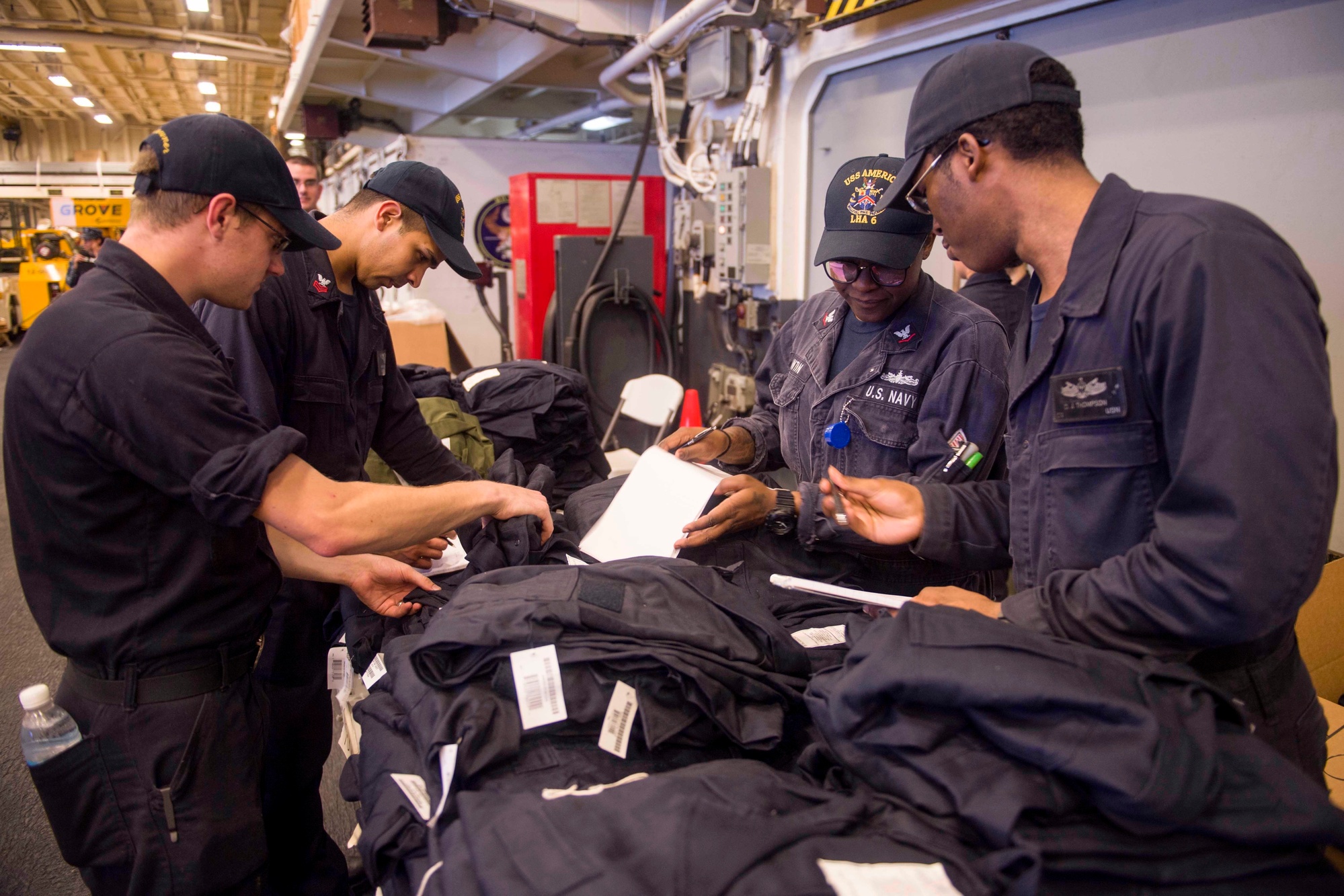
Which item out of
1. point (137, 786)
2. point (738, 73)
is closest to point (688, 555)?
point (137, 786)

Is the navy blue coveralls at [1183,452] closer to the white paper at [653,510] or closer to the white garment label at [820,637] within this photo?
the white garment label at [820,637]

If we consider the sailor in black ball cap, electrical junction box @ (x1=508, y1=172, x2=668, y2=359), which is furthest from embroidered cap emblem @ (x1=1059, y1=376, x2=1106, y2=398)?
electrical junction box @ (x1=508, y1=172, x2=668, y2=359)

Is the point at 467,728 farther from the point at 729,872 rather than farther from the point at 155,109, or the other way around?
the point at 155,109

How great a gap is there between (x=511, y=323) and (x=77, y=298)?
20.2 ft

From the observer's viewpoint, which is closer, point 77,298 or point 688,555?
point 77,298

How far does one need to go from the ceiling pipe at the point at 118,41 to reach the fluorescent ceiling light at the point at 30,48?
162mm

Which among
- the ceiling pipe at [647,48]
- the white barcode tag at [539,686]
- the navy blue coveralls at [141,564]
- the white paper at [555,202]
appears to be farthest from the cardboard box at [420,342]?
the white barcode tag at [539,686]

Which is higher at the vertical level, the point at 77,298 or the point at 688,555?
the point at 77,298

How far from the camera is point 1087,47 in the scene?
10.2 ft

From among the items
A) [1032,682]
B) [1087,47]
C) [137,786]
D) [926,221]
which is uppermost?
[1087,47]

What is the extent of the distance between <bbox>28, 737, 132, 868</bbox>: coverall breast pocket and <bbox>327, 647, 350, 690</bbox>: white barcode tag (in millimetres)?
366

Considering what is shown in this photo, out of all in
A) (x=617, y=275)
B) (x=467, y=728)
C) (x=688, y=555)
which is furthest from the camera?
(x=617, y=275)

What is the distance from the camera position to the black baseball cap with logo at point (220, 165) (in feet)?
4.32

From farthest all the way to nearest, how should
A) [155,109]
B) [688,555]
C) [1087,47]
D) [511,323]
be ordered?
[155,109], [511,323], [1087,47], [688,555]
